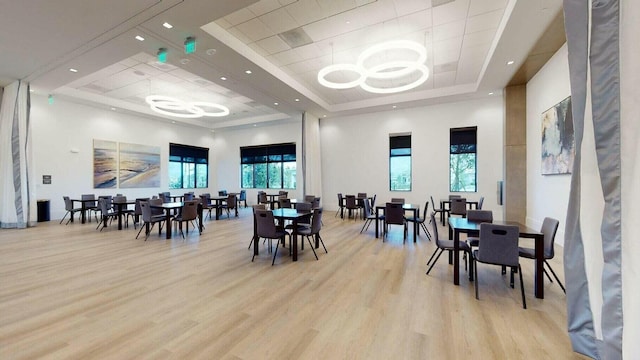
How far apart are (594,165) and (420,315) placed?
1868mm

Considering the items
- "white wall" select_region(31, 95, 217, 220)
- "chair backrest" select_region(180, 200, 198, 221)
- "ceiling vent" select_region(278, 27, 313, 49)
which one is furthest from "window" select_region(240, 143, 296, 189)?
"ceiling vent" select_region(278, 27, 313, 49)

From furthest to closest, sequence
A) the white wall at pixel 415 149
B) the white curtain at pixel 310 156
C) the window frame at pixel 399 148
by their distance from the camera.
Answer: the white curtain at pixel 310 156 → the window frame at pixel 399 148 → the white wall at pixel 415 149

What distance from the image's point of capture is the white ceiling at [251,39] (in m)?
4.21

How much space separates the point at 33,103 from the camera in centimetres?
796

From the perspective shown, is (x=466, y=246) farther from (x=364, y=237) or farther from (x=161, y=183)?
(x=161, y=183)

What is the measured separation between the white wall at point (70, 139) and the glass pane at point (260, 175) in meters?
4.71

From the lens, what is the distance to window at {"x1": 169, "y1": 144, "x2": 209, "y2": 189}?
12227 millimetres

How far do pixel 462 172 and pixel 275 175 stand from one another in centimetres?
815

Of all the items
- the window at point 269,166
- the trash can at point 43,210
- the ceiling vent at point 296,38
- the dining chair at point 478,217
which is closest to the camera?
the dining chair at point 478,217

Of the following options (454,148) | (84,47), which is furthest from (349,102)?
(84,47)

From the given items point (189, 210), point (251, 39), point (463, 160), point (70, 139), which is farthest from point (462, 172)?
point (70, 139)

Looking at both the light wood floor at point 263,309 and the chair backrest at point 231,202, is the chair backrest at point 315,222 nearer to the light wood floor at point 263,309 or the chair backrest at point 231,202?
the light wood floor at point 263,309

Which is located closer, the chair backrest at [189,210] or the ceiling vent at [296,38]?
the ceiling vent at [296,38]

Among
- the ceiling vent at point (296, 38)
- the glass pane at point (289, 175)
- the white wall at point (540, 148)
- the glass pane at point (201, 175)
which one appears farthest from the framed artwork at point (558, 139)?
the glass pane at point (201, 175)
